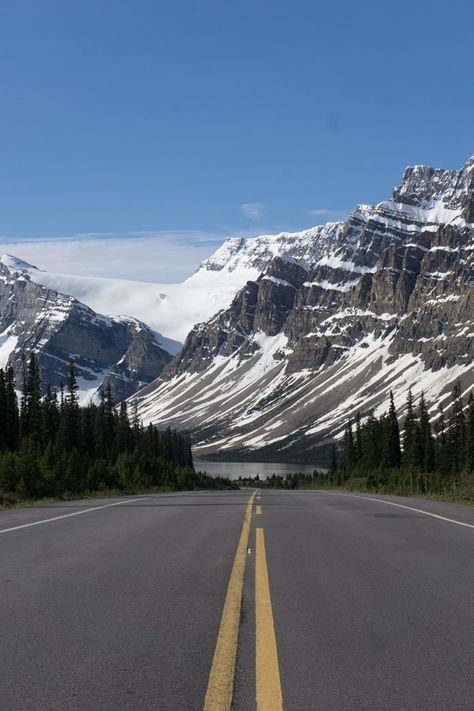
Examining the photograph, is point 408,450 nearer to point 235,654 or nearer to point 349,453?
point 349,453

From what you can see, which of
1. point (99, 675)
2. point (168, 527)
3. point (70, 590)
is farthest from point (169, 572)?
point (168, 527)

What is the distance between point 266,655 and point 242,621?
1369 millimetres

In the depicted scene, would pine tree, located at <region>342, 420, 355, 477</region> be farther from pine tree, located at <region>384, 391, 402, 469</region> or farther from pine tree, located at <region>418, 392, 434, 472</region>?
pine tree, located at <region>418, 392, 434, 472</region>

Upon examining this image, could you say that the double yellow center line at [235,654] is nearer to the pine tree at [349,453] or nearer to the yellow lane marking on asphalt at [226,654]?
the yellow lane marking on asphalt at [226,654]

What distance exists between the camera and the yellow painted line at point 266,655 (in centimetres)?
596

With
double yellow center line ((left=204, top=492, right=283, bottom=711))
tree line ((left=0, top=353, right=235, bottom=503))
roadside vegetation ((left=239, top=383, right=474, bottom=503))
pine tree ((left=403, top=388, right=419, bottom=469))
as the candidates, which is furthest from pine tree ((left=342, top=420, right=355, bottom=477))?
double yellow center line ((left=204, top=492, right=283, bottom=711))

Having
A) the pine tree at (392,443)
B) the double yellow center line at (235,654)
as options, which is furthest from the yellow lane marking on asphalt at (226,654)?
the pine tree at (392,443)

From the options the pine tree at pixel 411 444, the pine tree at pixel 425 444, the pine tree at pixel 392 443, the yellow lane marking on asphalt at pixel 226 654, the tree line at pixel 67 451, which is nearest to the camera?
the yellow lane marking on asphalt at pixel 226 654

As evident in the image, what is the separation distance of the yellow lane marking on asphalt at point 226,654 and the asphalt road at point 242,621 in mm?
65

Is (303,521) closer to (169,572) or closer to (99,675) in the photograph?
(169,572)

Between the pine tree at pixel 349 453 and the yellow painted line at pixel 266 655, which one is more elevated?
the pine tree at pixel 349 453

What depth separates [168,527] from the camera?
19141 mm

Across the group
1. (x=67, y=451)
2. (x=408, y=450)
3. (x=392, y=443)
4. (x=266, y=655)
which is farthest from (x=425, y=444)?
(x=266, y=655)

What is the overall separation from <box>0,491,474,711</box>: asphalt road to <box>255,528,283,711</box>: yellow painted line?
0.03 metres
